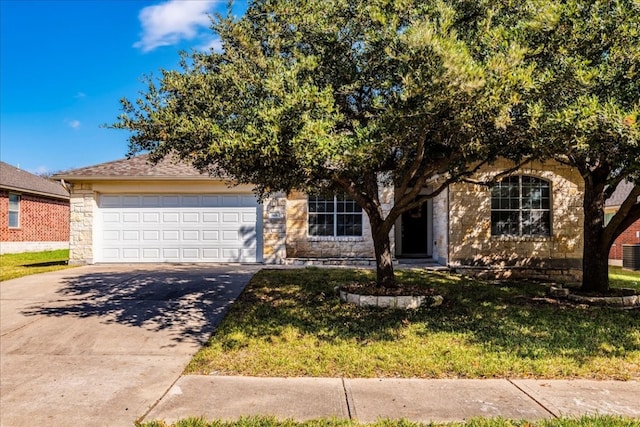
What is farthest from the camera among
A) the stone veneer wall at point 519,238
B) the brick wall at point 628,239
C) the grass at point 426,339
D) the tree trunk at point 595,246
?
the brick wall at point 628,239

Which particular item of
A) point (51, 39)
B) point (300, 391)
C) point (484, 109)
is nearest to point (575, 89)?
point (484, 109)

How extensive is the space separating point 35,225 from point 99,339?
1838cm

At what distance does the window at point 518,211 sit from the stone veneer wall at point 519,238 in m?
0.19

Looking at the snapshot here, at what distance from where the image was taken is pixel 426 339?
20.6 feet

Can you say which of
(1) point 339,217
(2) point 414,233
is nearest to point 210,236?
(1) point 339,217

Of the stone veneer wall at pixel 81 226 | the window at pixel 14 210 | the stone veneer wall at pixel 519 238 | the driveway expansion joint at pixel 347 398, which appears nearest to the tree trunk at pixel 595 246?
the stone veneer wall at pixel 519 238

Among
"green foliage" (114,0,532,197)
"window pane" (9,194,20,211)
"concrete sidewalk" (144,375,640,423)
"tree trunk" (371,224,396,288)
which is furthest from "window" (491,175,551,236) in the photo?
"window pane" (9,194,20,211)

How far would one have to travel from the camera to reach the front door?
1596 centimetres

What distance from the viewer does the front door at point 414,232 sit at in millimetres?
15961

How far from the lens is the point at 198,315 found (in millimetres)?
7688

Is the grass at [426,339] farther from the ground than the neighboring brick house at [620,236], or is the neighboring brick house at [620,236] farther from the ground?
the neighboring brick house at [620,236]

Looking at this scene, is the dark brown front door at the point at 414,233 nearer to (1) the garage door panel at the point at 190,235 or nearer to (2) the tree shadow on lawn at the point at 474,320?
(2) the tree shadow on lawn at the point at 474,320

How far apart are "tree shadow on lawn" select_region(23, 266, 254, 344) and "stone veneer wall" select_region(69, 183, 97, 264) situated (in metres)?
2.80

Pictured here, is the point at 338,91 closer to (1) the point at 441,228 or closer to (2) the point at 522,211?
(1) the point at 441,228
